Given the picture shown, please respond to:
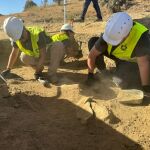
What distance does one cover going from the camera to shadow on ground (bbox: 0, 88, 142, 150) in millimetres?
5086

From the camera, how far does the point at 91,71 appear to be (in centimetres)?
700

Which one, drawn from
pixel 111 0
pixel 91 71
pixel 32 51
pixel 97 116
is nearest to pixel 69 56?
pixel 32 51

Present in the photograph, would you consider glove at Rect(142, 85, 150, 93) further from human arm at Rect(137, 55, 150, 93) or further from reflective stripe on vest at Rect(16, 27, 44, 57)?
reflective stripe on vest at Rect(16, 27, 44, 57)

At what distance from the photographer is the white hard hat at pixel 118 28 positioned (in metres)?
6.26

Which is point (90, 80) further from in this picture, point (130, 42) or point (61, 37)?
point (61, 37)

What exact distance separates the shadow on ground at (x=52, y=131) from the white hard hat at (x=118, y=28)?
1151 mm

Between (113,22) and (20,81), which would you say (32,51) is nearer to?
(20,81)

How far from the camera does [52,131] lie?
5.36 m

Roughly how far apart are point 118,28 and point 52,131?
73.1 inches

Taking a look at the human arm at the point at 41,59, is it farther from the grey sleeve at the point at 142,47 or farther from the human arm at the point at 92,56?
the grey sleeve at the point at 142,47

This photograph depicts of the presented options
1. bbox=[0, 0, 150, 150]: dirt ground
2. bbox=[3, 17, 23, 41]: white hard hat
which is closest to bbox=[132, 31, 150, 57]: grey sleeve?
bbox=[0, 0, 150, 150]: dirt ground

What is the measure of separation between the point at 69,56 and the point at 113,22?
8.84 ft

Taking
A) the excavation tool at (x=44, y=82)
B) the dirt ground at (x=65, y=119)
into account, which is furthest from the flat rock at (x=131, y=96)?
the excavation tool at (x=44, y=82)

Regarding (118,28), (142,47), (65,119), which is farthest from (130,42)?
(65,119)
